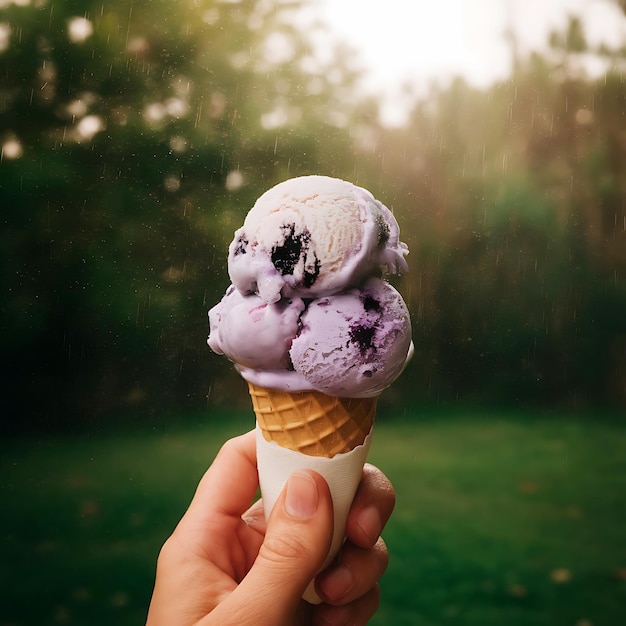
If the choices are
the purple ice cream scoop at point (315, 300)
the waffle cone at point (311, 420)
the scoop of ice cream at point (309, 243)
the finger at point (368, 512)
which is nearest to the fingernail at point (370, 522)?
the finger at point (368, 512)

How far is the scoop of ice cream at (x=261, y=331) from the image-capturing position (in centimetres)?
113

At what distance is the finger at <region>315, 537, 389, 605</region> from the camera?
1329 mm

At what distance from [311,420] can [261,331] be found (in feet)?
0.63

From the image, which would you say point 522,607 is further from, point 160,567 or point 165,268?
point 165,268

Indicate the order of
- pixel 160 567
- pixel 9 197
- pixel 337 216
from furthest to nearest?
pixel 9 197 → pixel 160 567 → pixel 337 216

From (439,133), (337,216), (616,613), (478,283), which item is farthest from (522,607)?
(439,133)

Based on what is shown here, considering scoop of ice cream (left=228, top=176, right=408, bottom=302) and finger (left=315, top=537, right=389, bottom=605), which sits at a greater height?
scoop of ice cream (left=228, top=176, right=408, bottom=302)

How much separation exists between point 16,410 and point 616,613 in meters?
3.32

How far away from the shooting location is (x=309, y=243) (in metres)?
1.13

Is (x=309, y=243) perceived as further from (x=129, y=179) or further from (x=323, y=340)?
(x=129, y=179)

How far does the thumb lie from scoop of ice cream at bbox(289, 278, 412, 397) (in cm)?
18

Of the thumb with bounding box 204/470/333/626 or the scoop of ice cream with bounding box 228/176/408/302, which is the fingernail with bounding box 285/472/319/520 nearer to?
the thumb with bounding box 204/470/333/626

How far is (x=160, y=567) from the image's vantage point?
1.30 m

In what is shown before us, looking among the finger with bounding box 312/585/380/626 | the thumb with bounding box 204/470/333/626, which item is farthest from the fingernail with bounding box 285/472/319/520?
the finger with bounding box 312/585/380/626
